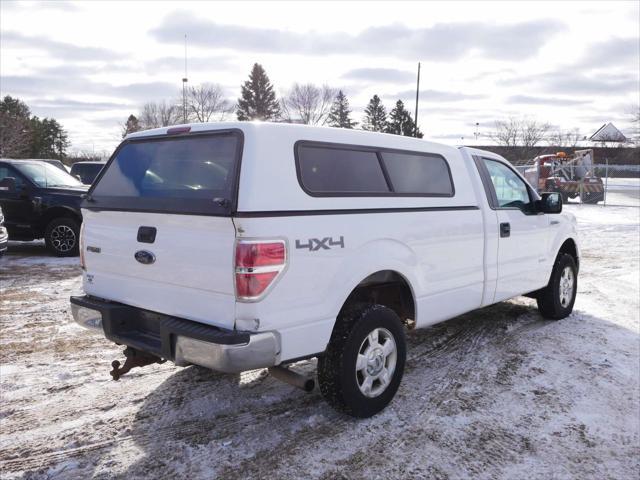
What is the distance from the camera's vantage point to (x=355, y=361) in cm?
349

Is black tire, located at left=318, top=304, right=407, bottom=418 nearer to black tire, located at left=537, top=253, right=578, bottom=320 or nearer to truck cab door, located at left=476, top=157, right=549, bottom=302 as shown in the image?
truck cab door, located at left=476, top=157, right=549, bottom=302

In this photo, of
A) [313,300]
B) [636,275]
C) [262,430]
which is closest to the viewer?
A: [313,300]

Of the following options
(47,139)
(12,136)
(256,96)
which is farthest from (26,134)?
(256,96)

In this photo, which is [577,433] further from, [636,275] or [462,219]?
[636,275]

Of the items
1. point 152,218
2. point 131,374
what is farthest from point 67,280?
point 152,218

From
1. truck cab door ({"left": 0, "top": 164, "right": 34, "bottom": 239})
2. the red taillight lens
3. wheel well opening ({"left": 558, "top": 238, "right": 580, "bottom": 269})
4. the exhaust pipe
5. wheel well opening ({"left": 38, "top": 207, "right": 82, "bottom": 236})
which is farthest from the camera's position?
wheel well opening ({"left": 38, "top": 207, "right": 82, "bottom": 236})

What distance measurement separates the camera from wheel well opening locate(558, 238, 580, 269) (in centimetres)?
632

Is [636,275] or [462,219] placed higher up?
[462,219]

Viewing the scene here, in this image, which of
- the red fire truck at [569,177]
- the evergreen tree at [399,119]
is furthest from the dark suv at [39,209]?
the evergreen tree at [399,119]

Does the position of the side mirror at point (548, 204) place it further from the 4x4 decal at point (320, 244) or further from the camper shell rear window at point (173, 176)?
the camper shell rear window at point (173, 176)

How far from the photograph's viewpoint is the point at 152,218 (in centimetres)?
335

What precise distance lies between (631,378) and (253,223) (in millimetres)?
3583

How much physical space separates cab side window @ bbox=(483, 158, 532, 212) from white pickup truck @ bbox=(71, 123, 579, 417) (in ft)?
2.00

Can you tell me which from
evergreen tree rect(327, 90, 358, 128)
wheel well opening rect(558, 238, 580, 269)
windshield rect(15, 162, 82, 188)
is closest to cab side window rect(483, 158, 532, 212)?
wheel well opening rect(558, 238, 580, 269)
